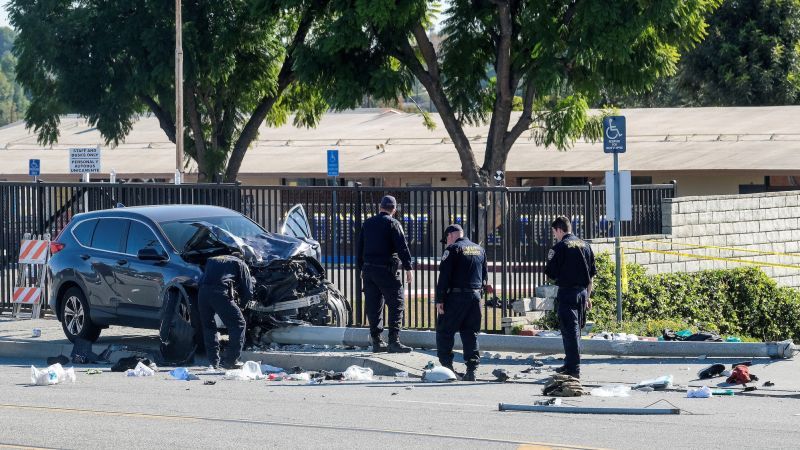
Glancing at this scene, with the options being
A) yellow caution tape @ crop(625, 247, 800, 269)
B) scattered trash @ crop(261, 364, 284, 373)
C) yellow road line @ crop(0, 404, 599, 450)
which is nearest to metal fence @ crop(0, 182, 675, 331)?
yellow caution tape @ crop(625, 247, 800, 269)

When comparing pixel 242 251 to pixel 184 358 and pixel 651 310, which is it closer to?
pixel 184 358

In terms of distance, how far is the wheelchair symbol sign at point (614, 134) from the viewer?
1672cm

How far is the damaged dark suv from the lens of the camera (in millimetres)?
15844

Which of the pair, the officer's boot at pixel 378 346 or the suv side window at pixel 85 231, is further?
the suv side window at pixel 85 231

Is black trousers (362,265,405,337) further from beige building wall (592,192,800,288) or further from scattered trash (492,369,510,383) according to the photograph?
beige building wall (592,192,800,288)

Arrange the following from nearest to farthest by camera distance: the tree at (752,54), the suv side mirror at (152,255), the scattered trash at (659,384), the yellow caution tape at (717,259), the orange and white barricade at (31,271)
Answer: the scattered trash at (659,384), the suv side mirror at (152,255), the orange and white barricade at (31,271), the yellow caution tape at (717,259), the tree at (752,54)

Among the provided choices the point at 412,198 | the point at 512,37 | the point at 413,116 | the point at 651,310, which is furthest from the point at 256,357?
the point at 413,116

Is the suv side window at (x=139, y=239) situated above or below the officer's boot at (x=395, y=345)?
above

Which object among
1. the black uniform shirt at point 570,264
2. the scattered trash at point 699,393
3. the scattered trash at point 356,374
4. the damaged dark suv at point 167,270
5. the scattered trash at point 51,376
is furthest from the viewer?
the damaged dark suv at point 167,270

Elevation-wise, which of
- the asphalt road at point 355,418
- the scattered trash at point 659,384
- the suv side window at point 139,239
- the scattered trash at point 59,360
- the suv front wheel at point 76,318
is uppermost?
the suv side window at point 139,239

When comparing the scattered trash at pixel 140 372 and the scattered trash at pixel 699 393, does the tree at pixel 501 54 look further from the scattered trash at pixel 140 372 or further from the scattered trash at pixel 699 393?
the scattered trash at pixel 699 393

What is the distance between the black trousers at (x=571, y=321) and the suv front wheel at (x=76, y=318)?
21.3ft

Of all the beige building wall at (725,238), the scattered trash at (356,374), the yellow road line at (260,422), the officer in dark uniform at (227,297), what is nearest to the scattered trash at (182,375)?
the officer in dark uniform at (227,297)

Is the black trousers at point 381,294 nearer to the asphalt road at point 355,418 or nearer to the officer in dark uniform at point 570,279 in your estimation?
the asphalt road at point 355,418
